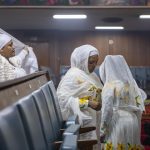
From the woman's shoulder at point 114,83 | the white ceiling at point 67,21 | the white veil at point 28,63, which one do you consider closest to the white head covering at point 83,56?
the woman's shoulder at point 114,83

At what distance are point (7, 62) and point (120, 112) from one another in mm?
1493

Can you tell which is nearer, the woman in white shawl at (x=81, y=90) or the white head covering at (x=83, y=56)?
the woman in white shawl at (x=81, y=90)

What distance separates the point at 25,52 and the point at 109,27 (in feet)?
17.7

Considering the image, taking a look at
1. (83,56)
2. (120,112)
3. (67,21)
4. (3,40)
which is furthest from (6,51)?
(67,21)

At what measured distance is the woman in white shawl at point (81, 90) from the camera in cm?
295

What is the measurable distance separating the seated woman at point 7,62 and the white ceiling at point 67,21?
2.67 meters

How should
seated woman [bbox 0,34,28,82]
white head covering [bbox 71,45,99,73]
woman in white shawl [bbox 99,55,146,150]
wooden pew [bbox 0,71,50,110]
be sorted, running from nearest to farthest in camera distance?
1. wooden pew [bbox 0,71,50,110]
2. seated woman [bbox 0,34,28,82]
3. white head covering [bbox 71,45,99,73]
4. woman in white shawl [bbox 99,55,146,150]

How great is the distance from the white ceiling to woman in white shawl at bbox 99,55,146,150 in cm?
245

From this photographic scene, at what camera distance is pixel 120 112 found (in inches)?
142

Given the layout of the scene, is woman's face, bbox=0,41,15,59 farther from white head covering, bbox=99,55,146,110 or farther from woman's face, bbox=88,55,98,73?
white head covering, bbox=99,55,146,110

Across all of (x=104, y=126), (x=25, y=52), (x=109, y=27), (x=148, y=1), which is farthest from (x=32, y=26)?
(x=104, y=126)

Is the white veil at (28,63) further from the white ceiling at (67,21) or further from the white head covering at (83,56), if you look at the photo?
the white ceiling at (67,21)

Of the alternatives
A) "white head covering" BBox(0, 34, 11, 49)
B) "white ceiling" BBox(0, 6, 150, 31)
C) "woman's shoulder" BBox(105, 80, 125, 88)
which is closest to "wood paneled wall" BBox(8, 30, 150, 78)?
"white ceiling" BBox(0, 6, 150, 31)

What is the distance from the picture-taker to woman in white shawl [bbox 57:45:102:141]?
295 centimetres
